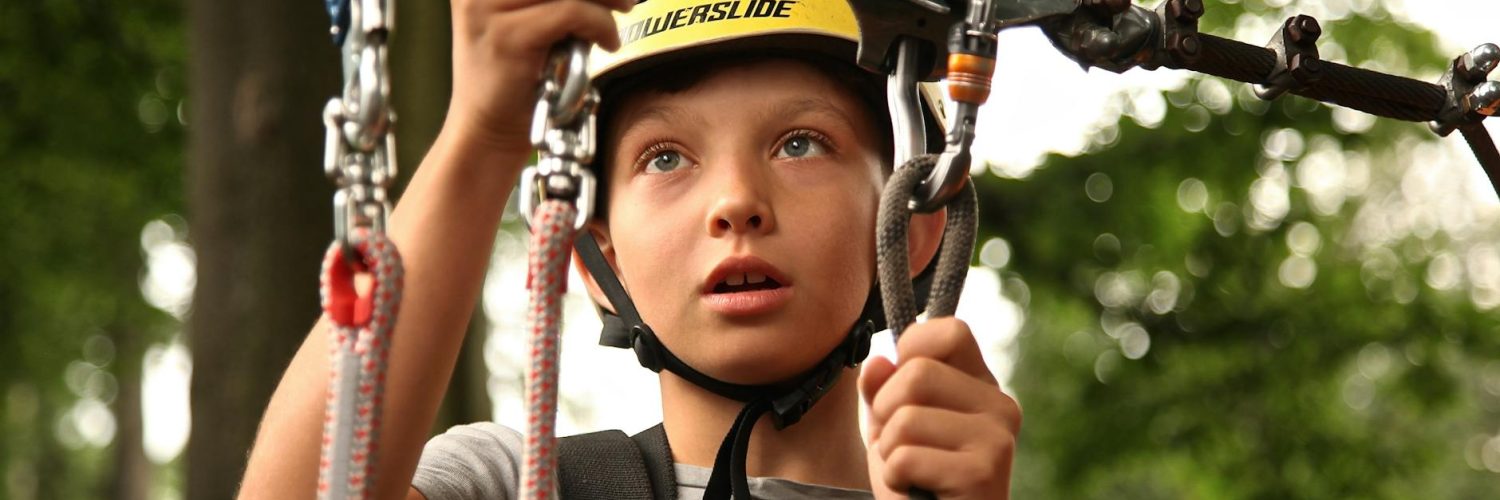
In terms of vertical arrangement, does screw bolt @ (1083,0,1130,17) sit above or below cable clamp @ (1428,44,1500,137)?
above

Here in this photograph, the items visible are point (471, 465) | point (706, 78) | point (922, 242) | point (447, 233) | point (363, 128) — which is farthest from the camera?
point (922, 242)

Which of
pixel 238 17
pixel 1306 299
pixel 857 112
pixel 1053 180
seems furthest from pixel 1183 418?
pixel 857 112

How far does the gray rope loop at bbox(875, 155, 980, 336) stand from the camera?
195 centimetres

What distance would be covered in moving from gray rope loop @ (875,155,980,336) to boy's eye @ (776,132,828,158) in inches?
44.6

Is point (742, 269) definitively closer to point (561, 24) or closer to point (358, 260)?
point (561, 24)

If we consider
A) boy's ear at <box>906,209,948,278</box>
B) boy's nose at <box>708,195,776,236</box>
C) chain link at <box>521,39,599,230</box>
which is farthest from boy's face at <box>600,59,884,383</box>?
chain link at <box>521,39,599,230</box>

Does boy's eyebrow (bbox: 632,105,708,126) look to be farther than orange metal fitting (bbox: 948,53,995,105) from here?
Yes

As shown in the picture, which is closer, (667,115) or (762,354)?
(762,354)

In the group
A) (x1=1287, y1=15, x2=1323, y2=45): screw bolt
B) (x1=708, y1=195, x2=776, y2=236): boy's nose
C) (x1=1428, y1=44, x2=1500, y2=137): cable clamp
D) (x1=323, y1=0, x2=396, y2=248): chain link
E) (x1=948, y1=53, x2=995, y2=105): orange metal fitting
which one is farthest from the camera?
(x1=708, y1=195, x2=776, y2=236): boy's nose

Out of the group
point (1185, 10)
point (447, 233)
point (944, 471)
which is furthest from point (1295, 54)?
point (447, 233)

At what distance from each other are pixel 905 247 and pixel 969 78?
0.66 feet

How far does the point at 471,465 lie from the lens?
10.0 feet

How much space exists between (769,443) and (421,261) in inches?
44.6

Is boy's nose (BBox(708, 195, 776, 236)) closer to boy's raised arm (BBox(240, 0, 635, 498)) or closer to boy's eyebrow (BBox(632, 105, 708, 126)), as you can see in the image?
boy's eyebrow (BBox(632, 105, 708, 126))
